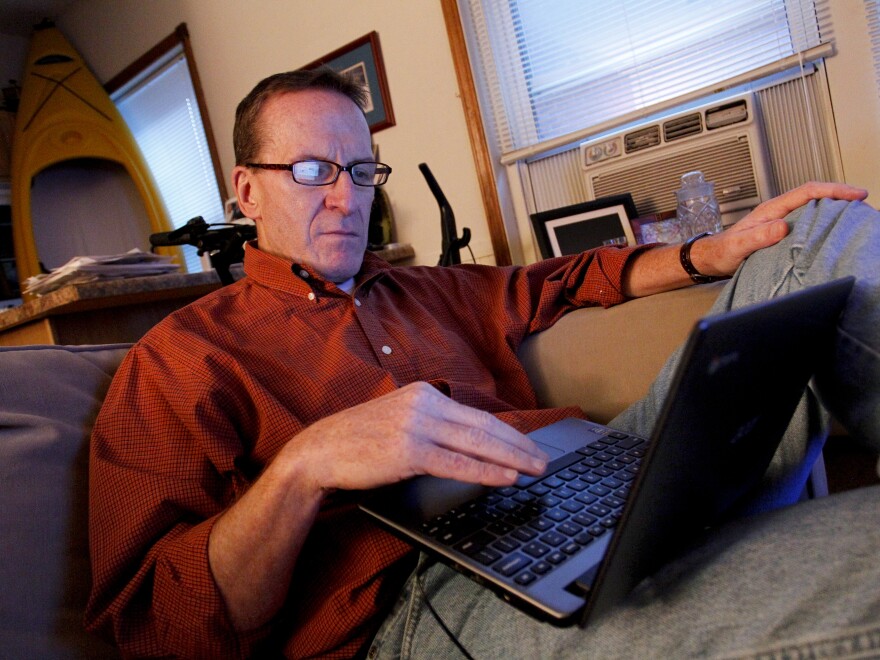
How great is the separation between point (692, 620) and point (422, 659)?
302mm

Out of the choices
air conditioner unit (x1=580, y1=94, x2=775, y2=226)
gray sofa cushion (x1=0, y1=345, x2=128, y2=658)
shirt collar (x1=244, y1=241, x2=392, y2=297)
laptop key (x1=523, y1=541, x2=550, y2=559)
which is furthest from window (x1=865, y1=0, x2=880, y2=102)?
gray sofa cushion (x1=0, y1=345, x2=128, y2=658)

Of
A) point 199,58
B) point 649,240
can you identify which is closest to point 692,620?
point 649,240

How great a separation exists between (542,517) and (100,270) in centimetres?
145

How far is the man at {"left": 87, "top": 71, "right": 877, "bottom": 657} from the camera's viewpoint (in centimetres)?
68

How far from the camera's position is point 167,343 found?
0.92m

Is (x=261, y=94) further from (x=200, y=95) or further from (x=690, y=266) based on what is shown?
(x=200, y=95)

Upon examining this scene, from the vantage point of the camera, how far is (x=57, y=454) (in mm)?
794

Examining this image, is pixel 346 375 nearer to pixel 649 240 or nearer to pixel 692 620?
pixel 692 620

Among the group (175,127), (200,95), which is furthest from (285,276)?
(175,127)

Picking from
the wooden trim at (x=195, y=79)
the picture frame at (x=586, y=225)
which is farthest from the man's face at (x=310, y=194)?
the wooden trim at (x=195, y=79)

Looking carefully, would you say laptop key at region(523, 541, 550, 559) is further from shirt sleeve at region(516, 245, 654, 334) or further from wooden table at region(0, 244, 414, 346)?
wooden table at region(0, 244, 414, 346)

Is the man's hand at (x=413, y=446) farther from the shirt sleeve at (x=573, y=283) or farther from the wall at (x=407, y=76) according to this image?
the wall at (x=407, y=76)

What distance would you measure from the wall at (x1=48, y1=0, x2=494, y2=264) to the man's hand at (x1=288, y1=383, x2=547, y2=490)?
1.75 metres

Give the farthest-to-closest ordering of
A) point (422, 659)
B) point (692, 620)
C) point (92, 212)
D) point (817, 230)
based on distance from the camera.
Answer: point (92, 212) → point (817, 230) → point (422, 659) → point (692, 620)
